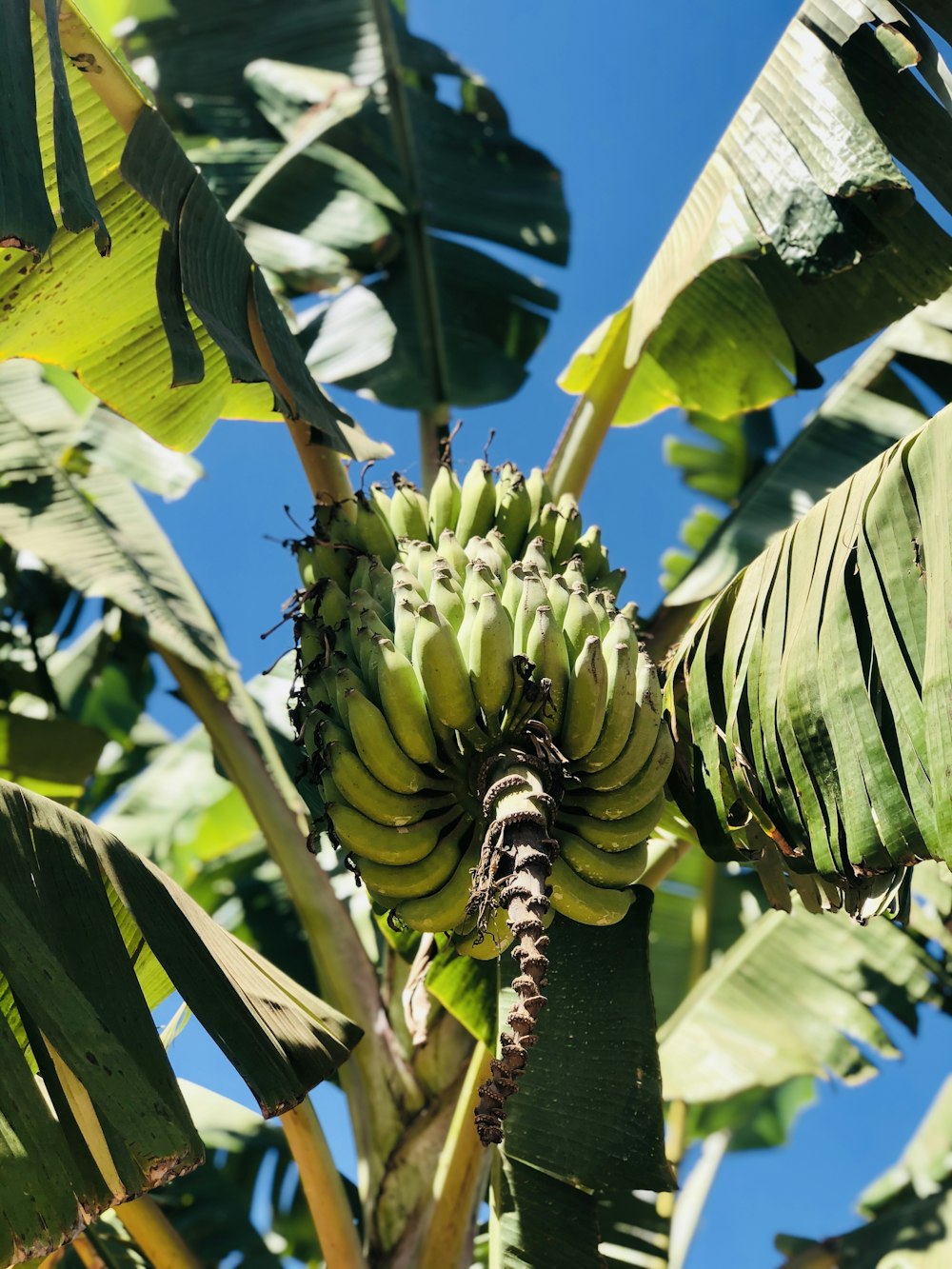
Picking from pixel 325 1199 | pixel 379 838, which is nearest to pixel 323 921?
pixel 325 1199

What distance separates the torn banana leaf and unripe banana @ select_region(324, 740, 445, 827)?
0.28 m

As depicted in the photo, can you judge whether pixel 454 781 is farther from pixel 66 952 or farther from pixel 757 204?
pixel 757 204

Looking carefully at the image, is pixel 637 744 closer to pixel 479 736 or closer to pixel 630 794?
pixel 630 794

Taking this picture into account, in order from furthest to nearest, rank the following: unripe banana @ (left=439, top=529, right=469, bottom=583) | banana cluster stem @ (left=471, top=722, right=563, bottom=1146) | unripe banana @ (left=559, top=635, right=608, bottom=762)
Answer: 1. unripe banana @ (left=439, top=529, right=469, bottom=583)
2. unripe banana @ (left=559, top=635, right=608, bottom=762)
3. banana cluster stem @ (left=471, top=722, right=563, bottom=1146)

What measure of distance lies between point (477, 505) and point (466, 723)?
56 cm

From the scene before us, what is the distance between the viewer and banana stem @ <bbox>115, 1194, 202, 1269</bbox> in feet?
7.11

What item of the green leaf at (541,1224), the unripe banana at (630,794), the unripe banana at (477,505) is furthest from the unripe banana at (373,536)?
the green leaf at (541,1224)

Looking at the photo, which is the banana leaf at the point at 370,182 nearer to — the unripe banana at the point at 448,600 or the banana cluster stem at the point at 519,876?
the unripe banana at the point at 448,600

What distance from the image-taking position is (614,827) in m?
1.64

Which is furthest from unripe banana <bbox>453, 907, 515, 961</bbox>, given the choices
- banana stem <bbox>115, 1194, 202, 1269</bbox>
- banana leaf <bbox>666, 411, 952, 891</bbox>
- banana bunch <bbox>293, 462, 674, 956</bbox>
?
banana stem <bbox>115, 1194, 202, 1269</bbox>

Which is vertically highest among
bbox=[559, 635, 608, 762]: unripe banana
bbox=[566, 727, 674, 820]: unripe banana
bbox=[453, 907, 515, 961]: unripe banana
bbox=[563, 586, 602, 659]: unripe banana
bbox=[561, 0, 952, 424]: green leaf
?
bbox=[561, 0, 952, 424]: green leaf

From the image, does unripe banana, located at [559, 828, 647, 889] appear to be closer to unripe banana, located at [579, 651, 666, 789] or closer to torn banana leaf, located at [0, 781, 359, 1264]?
unripe banana, located at [579, 651, 666, 789]

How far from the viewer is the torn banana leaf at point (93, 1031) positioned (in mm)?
1302

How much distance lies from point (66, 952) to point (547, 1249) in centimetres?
87
